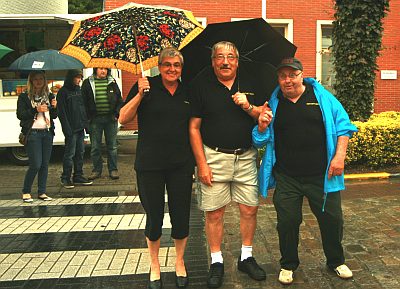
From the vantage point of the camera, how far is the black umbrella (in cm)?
353

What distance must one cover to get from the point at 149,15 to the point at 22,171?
6479 millimetres

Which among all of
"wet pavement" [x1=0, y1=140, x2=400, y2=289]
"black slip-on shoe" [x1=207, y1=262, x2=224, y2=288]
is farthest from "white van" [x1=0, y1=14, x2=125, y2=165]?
"black slip-on shoe" [x1=207, y1=262, x2=224, y2=288]

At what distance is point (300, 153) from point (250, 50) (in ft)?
3.20

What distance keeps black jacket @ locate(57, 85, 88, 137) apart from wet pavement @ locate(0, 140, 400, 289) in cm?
120

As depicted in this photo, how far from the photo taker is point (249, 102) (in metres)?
3.49

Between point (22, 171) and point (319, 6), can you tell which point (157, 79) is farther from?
point (319, 6)

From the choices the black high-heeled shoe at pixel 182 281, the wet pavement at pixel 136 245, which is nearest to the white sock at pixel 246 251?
the wet pavement at pixel 136 245

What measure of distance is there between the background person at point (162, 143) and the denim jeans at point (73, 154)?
414 centimetres

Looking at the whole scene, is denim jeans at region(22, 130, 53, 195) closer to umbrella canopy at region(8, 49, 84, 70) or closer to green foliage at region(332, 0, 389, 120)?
umbrella canopy at region(8, 49, 84, 70)

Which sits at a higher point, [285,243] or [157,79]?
[157,79]

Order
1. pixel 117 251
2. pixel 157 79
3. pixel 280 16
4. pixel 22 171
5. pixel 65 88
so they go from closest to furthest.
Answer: pixel 157 79, pixel 117 251, pixel 65 88, pixel 22 171, pixel 280 16

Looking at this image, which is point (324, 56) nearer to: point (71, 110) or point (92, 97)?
point (92, 97)

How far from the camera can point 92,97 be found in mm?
7422

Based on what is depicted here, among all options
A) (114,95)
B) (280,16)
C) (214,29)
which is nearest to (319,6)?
(280,16)
